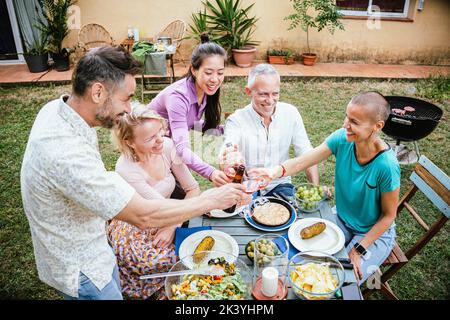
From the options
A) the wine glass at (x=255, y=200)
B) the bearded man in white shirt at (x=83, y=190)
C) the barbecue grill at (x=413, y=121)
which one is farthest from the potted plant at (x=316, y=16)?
the bearded man in white shirt at (x=83, y=190)

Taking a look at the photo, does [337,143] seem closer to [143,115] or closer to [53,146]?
[143,115]

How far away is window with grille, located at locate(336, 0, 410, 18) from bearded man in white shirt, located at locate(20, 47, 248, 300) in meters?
8.37

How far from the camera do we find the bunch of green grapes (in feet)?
7.87

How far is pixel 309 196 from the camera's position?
2.42 m

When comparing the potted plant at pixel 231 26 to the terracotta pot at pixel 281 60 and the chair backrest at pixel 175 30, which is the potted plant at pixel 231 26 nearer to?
the chair backrest at pixel 175 30

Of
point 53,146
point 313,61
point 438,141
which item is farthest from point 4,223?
point 313,61

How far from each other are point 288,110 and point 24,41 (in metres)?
8.02

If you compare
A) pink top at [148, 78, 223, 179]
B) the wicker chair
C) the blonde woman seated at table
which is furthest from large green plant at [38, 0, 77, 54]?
the blonde woman seated at table

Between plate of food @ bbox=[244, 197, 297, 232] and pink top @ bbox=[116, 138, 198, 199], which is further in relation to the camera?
pink top @ bbox=[116, 138, 198, 199]

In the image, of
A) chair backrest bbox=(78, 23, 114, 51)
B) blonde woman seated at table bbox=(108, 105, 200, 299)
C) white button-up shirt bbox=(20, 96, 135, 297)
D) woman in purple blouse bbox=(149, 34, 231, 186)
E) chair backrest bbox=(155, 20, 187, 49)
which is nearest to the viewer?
white button-up shirt bbox=(20, 96, 135, 297)

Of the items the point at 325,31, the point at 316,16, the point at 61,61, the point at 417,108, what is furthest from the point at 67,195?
the point at 325,31

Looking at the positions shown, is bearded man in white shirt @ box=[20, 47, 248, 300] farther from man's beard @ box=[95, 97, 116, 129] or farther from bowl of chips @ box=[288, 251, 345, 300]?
bowl of chips @ box=[288, 251, 345, 300]

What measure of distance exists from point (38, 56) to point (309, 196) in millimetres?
7814

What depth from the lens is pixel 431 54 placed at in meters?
8.95
